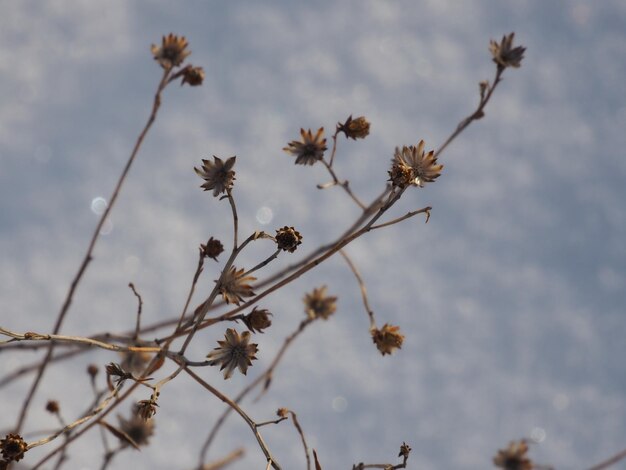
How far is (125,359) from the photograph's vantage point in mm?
3643

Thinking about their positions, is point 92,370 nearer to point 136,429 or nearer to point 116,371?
point 136,429

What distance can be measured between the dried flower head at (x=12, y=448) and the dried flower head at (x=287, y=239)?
96 centimetres

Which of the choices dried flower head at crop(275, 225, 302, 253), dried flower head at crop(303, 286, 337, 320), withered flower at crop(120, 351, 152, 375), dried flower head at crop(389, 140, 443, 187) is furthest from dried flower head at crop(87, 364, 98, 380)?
dried flower head at crop(389, 140, 443, 187)

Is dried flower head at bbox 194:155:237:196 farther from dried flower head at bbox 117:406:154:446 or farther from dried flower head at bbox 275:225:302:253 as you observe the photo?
dried flower head at bbox 117:406:154:446

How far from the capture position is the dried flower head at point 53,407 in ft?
11.6

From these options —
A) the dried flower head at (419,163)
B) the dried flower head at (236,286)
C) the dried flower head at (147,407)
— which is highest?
the dried flower head at (419,163)

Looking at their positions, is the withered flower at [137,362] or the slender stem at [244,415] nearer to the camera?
the slender stem at [244,415]

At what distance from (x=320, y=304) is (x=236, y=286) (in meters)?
1.59

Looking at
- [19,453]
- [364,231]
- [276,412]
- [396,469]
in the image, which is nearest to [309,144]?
[364,231]

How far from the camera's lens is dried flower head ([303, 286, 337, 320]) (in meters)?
3.85

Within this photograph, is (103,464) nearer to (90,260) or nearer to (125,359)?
(125,359)

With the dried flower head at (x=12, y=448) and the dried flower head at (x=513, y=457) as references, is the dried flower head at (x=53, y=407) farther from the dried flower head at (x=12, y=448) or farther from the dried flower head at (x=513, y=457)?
the dried flower head at (x=513, y=457)

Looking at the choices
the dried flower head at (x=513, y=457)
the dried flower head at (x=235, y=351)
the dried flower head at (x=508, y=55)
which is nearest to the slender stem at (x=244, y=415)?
the dried flower head at (x=235, y=351)

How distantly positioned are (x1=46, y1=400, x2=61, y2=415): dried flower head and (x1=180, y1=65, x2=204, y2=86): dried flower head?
1.67m
